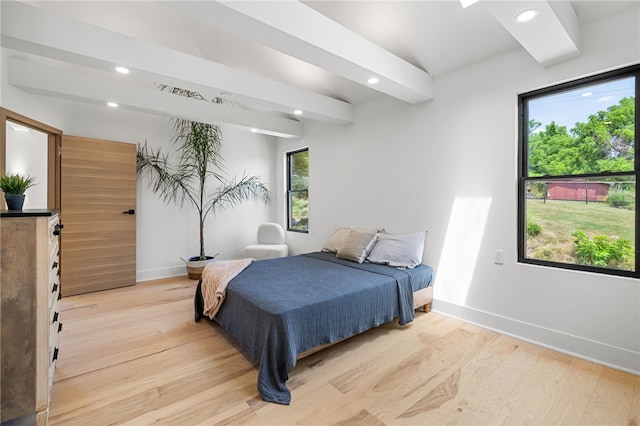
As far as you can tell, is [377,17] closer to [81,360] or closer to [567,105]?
[567,105]

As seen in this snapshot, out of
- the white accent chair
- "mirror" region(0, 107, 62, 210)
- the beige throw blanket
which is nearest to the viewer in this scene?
the beige throw blanket

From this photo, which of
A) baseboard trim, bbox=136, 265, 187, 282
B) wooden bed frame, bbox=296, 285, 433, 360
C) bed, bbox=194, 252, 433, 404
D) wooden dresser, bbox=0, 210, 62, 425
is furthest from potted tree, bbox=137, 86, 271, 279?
wooden bed frame, bbox=296, 285, 433, 360

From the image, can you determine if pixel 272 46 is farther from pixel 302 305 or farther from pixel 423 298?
pixel 423 298

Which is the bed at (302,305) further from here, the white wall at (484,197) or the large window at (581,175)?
the large window at (581,175)

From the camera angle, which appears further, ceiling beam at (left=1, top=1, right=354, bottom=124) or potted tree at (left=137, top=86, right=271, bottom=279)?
potted tree at (left=137, top=86, right=271, bottom=279)

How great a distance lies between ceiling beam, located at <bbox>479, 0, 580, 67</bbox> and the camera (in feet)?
5.70

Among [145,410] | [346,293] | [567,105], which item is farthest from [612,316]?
[145,410]

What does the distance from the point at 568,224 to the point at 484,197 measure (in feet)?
2.23

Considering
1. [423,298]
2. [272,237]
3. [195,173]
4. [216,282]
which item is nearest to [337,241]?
[423,298]

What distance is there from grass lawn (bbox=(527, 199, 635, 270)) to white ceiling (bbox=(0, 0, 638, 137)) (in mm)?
1222

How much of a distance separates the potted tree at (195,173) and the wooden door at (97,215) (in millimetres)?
384

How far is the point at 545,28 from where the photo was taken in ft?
6.41

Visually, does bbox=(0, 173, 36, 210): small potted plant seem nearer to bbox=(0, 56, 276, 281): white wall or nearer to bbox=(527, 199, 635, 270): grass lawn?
bbox=(0, 56, 276, 281): white wall

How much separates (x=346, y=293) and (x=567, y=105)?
245cm
